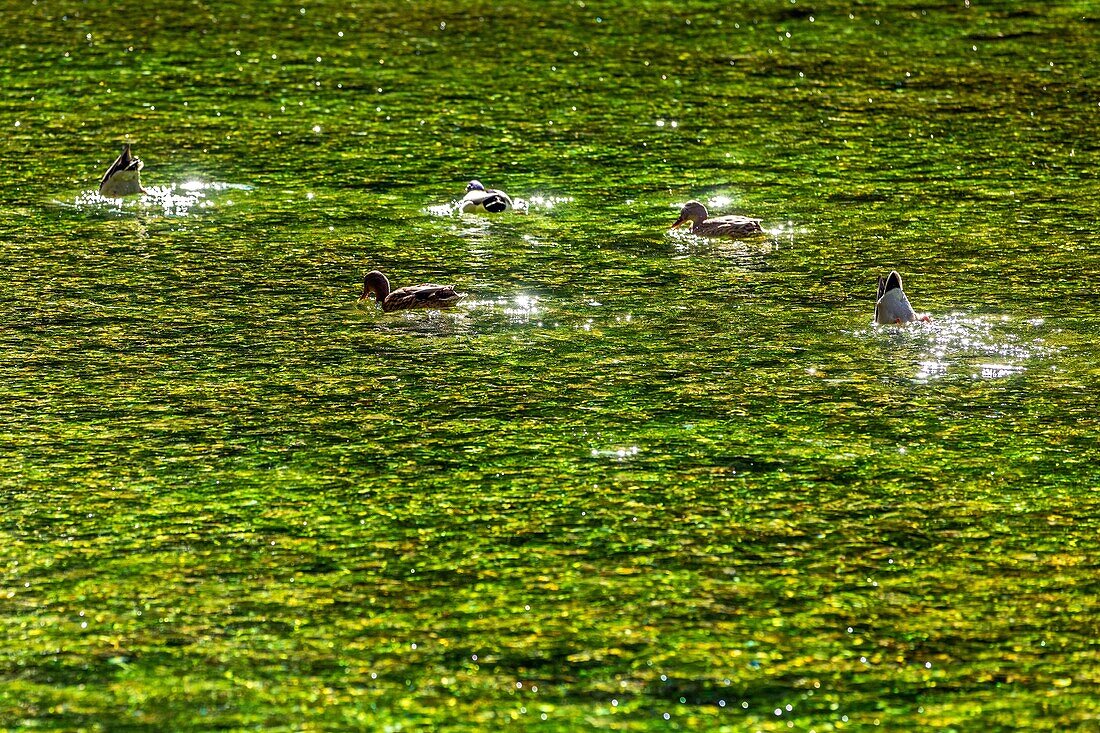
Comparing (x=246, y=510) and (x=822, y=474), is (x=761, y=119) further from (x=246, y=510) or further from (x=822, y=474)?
(x=246, y=510)

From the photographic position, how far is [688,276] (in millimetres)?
5480

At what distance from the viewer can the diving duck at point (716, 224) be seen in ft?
18.7

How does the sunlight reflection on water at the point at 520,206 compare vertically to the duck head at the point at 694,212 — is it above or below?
above

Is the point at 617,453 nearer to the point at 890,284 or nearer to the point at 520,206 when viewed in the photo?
the point at 890,284

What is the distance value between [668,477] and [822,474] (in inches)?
14.2

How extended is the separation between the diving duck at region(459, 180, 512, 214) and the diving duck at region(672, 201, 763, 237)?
667 millimetres

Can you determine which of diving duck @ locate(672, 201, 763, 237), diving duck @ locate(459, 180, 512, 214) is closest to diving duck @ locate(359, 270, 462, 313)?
diving duck @ locate(459, 180, 512, 214)

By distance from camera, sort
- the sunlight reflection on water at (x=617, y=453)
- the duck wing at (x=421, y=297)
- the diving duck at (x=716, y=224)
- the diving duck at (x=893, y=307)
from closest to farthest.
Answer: the sunlight reflection on water at (x=617, y=453), the diving duck at (x=893, y=307), the duck wing at (x=421, y=297), the diving duck at (x=716, y=224)

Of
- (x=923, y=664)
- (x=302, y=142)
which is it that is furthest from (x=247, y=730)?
(x=302, y=142)

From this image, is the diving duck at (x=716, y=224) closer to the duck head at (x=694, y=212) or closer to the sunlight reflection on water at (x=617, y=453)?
the duck head at (x=694, y=212)

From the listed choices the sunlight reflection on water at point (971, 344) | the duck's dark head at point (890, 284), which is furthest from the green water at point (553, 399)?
the duck's dark head at point (890, 284)

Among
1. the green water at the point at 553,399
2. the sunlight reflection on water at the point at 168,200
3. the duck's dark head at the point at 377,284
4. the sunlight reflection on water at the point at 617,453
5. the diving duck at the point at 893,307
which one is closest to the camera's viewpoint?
the green water at the point at 553,399

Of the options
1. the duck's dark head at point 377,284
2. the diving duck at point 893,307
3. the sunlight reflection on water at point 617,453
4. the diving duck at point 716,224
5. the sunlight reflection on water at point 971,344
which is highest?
the diving duck at point 716,224

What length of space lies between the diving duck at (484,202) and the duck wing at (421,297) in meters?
0.93
